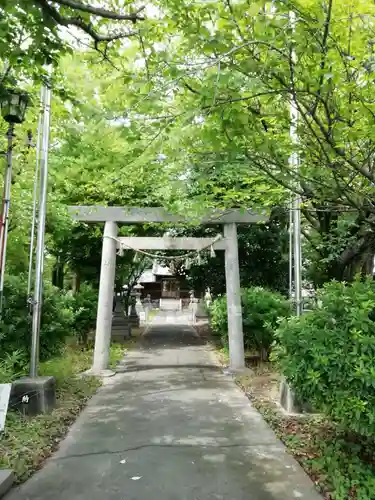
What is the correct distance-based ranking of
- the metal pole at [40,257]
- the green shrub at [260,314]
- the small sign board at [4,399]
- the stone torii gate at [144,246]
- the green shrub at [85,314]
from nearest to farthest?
the small sign board at [4,399] → the metal pole at [40,257] → the stone torii gate at [144,246] → the green shrub at [260,314] → the green shrub at [85,314]

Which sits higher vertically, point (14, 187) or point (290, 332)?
point (14, 187)

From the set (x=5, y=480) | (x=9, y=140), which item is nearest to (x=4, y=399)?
(x=5, y=480)

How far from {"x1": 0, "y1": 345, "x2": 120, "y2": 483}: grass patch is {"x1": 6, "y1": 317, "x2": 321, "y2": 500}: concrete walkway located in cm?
15

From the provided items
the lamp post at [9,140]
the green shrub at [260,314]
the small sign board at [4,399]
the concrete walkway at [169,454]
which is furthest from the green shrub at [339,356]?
the green shrub at [260,314]

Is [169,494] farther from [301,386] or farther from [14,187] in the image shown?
[14,187]

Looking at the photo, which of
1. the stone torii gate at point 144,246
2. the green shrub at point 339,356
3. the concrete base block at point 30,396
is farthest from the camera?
the stone torii gate at point 144,246

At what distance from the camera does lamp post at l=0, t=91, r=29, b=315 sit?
15.3ft

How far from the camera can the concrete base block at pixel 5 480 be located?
12.2 feet

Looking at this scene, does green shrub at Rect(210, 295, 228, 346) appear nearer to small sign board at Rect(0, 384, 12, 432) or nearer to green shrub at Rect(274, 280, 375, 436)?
green shrub at Rect(274, 280, 375, 436)

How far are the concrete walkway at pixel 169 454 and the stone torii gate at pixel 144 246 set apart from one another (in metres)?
1.68

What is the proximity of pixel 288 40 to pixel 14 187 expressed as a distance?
20.9ft

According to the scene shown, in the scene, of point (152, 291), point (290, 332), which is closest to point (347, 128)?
point (290, 332)

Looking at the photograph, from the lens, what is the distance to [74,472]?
4.17m

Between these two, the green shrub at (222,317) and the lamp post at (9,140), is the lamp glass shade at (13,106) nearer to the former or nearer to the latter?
the lamp post at (9,140)
